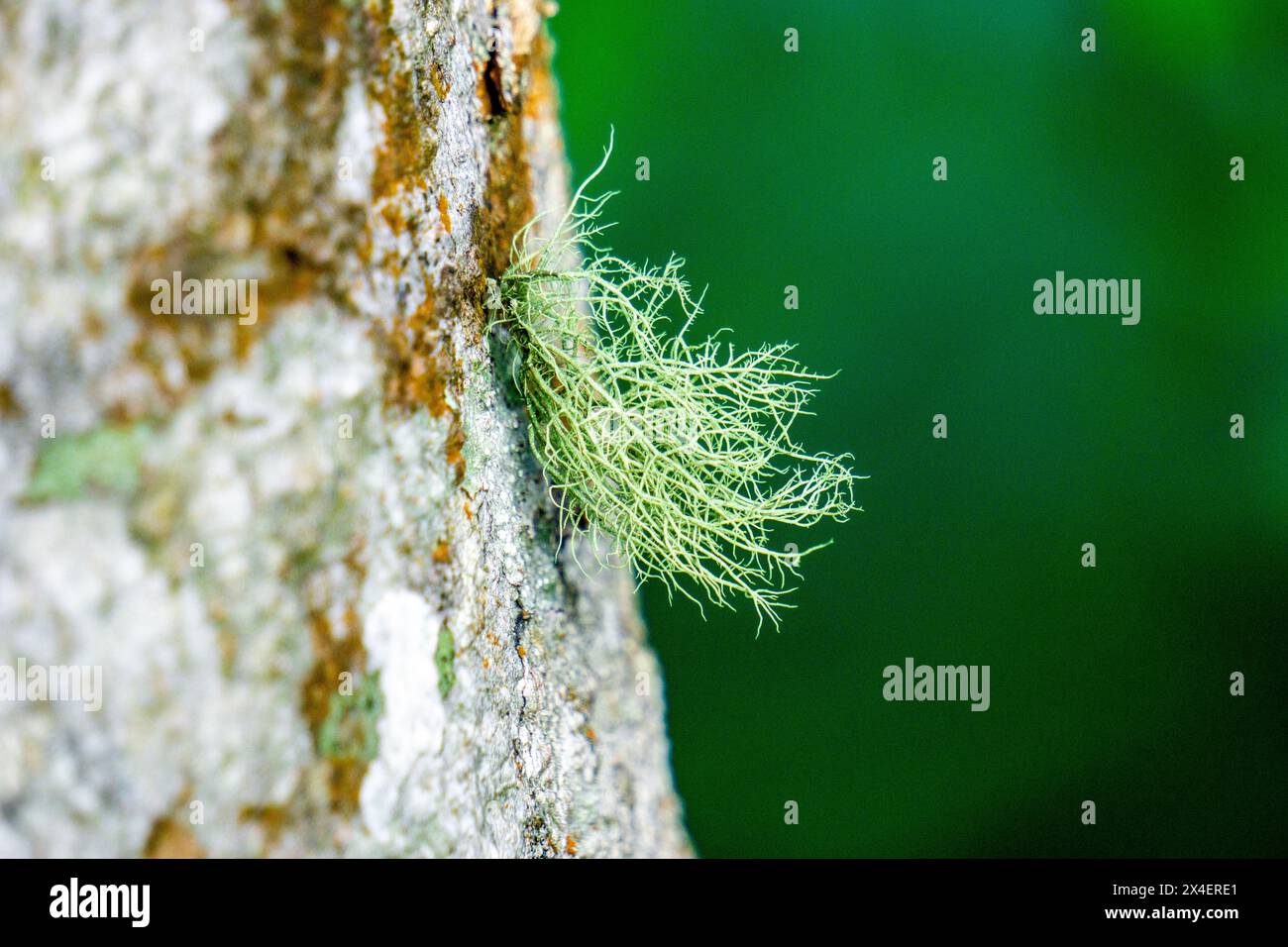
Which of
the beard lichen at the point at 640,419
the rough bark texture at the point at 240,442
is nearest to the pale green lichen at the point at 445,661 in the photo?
the rough bark texture at the point at 240,442

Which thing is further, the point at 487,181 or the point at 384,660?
the point at 487,181

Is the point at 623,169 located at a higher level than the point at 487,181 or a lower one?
higher

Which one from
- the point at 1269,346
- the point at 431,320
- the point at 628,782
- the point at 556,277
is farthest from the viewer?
the point at 1269,346

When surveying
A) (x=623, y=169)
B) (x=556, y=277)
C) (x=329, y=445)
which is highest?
(x=623, y=169)

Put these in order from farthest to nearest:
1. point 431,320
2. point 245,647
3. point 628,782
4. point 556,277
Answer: point 628,782, point 556,277, point 431,320, point 245,647
